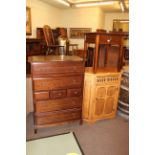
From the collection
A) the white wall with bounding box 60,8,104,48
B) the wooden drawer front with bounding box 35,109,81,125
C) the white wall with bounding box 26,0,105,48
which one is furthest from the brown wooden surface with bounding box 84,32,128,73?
the white wall with bounding box 60,8,104,48

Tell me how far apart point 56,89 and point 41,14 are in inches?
190

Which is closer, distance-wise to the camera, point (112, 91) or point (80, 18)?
point (112, 91)

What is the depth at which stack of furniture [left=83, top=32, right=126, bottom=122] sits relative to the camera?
8.32 ft

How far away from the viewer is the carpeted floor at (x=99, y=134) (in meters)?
2.10

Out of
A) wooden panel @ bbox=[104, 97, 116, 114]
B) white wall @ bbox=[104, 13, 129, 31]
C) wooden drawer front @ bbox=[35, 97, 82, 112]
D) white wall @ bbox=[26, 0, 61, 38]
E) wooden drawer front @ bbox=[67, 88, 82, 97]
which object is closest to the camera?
wooden drawer front @ bbox=[35, 97, 82, 112]

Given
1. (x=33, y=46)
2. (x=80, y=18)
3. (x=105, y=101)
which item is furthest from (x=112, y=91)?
(x=80, y=18)

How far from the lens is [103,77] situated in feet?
8.48

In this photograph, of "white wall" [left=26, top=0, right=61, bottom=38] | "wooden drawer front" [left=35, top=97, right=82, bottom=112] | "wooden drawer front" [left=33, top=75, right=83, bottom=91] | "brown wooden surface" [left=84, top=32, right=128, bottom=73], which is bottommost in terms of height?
"wooden drawer front" [left=35, top=97, right=82, bottom=112]

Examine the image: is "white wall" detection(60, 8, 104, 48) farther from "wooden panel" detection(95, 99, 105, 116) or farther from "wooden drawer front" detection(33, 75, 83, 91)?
"wooden drawer front" detection(33, 75, 83, 91)

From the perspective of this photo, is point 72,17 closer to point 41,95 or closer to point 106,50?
point 106,50

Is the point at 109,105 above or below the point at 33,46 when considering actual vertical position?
below
